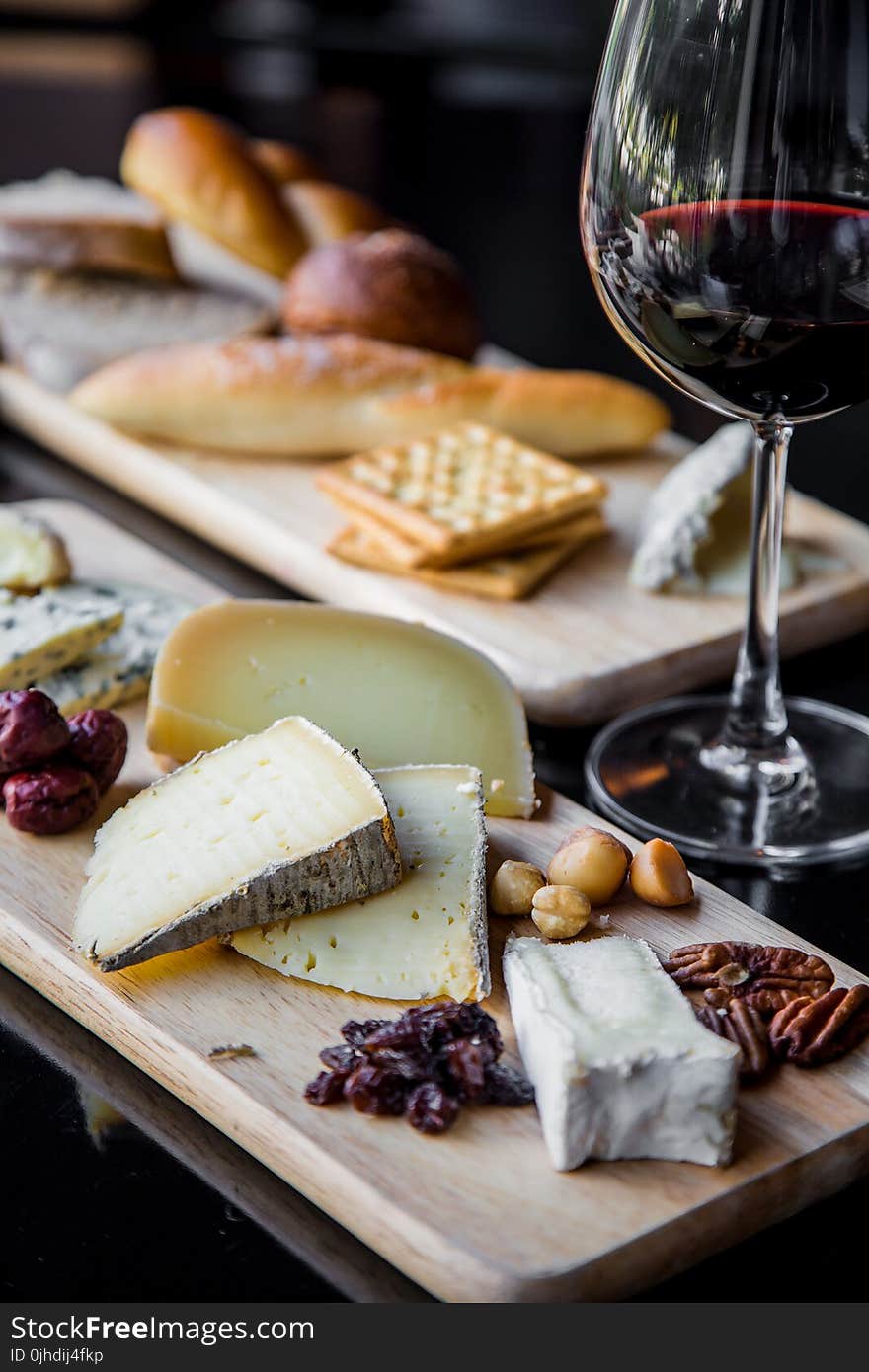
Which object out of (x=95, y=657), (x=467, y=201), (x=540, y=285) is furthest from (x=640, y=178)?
(x=467, y=201)

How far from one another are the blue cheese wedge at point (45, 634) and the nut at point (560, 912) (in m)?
0.45

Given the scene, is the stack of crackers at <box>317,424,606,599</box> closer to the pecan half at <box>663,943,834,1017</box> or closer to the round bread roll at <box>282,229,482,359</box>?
the round bread roll at <box>282,229,482,359</box>

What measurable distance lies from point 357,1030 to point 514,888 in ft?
0.51

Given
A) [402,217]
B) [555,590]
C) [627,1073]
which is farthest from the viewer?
[402,217]

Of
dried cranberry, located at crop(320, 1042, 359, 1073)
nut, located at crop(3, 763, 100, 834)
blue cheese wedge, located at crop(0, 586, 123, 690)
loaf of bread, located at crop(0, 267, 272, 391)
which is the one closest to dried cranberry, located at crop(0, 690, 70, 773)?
nut, located at crop(3, 763, 100, 834)

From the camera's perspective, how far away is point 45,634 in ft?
3.97

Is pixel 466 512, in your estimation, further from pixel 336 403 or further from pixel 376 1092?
pixel 376 1092

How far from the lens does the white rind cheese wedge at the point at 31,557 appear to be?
4.30ft

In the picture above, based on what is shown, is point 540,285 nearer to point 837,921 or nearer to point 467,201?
point 467,201

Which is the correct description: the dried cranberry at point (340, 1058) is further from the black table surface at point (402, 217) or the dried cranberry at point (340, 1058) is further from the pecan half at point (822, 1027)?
the pecan half at point (822, 1027)

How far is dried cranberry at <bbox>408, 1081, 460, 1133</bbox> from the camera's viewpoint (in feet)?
2.63

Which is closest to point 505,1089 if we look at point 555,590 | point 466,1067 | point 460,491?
point 466,1067

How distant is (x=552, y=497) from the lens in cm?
146

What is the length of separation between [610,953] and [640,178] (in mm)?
458
